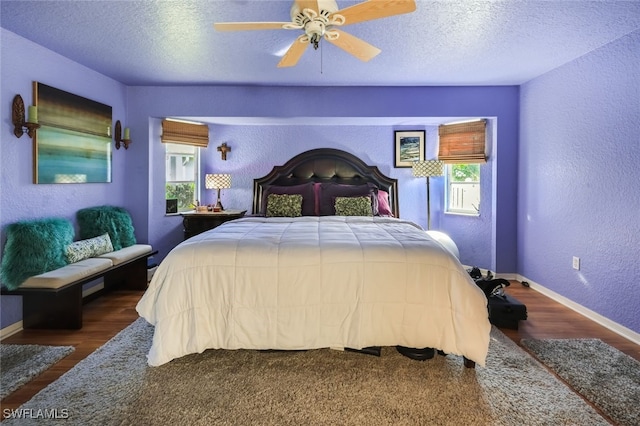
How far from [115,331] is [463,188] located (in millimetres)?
4263

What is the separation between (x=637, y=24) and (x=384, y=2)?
2.11 metres

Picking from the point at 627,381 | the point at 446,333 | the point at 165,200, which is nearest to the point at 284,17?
the point at 446,333

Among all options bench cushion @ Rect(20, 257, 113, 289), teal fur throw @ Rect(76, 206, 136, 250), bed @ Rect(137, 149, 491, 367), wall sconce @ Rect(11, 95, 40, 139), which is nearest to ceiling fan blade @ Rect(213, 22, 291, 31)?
bed @ Rect(137, 149, 491, 367)

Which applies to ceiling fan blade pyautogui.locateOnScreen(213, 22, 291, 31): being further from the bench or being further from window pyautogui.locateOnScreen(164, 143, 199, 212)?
window pyautogui.locateOnScreen(164, 143, 199, 212)

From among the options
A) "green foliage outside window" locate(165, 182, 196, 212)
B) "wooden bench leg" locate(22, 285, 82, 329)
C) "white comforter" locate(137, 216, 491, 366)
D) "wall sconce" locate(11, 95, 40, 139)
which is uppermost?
"wall sconce" locate(11, 95, 40, 139)

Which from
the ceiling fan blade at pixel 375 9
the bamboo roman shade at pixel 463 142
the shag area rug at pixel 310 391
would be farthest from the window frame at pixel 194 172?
the bamboo roman shade at pixel 463 142

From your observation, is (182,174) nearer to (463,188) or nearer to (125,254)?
(125,254)

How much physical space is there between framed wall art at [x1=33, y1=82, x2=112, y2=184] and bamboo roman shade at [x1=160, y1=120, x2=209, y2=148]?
24.4 inches

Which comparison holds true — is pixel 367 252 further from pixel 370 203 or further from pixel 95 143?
pixel 95 143

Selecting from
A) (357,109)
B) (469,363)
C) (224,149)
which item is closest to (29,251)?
(224,149)

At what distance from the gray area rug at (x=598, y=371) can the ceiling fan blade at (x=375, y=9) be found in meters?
2.30

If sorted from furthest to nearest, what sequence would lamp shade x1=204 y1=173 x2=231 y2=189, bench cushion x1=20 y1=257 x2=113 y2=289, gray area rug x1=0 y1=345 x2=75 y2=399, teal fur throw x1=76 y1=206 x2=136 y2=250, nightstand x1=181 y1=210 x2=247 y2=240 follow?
lamp shade x1=204 y1=173 x2=231 y2=189, nightstand x1=181 y1=210 x2=247 y2=240, teal fur throw x1=76 y1=206 x2=136 y2=250, bench cushion x1=20 y1=257 x2=113 y2=289, gray area rug x1=0 y1=345 x2=75 y2=399

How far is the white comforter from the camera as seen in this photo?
204 centimetres

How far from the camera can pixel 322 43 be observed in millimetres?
2844
